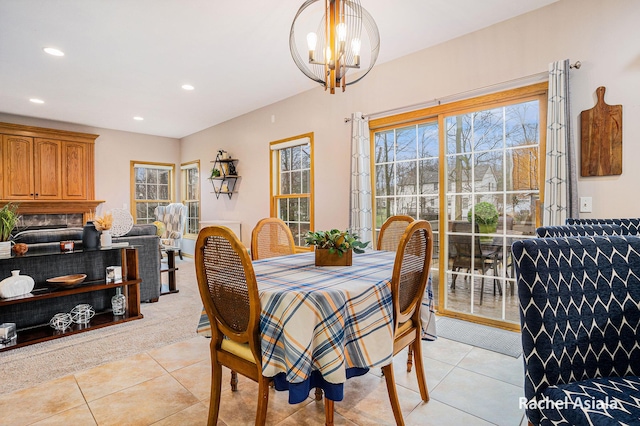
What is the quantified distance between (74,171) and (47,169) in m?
0.39

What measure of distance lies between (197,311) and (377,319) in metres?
2.63

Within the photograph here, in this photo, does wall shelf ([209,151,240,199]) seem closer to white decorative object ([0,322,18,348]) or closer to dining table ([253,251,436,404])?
white decorative object ([0,322,18,348])

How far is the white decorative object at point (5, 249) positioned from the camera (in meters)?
2.60

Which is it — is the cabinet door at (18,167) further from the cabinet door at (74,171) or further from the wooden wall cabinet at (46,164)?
the cabinet door at (74,171)

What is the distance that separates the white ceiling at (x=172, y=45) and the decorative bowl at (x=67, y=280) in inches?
87.8

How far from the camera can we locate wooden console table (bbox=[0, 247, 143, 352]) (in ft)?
8.74

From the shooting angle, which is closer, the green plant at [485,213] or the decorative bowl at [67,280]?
the decorative bowl at [67,280]

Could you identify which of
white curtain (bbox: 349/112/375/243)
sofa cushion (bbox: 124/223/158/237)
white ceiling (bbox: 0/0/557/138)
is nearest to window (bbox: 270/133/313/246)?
white ceiling (bbox: 0/0/557/138)

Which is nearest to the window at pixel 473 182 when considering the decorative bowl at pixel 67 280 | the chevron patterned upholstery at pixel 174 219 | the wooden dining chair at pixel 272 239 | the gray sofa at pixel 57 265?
the wooden dining chair at pixel 272 239

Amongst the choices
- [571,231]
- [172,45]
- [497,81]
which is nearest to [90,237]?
[172,45]

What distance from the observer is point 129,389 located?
2.00 meters

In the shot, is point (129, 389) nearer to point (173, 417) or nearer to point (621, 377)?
point (173, 417)

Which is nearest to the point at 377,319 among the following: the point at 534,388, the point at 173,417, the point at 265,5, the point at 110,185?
the point at 534,388

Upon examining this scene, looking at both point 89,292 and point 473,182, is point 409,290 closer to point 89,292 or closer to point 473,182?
point 473,182
